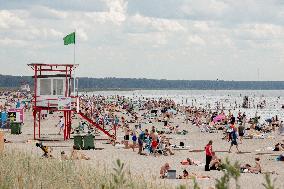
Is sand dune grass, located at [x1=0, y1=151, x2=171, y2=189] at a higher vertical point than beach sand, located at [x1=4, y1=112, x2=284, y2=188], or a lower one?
higher

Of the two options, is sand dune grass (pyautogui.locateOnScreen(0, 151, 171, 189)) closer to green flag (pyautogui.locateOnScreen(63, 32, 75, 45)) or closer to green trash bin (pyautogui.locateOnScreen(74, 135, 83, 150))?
green trash bin (pyautogui.locateOnScreen(74, 135, 83, 150))

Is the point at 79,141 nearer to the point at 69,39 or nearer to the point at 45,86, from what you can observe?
the point at 45,86

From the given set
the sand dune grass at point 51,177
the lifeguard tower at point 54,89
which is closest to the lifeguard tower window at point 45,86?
the lifeguard tower at point 54,89

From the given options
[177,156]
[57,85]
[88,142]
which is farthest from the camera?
[57,85]

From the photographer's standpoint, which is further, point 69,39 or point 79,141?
point 69,39

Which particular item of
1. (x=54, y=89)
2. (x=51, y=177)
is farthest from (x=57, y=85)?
(x=51, y=177)

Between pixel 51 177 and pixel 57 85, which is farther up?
pixel 57 85

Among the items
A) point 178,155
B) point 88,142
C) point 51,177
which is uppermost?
point 51,177

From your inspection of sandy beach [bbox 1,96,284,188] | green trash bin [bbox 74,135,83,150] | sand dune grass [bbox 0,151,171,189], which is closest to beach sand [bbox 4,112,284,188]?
sandy beach [bbox 1,96,284,188]

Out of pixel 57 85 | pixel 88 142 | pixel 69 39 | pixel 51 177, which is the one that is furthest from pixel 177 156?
pixel 51 177

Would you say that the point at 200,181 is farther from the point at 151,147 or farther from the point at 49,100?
the point at 49,100

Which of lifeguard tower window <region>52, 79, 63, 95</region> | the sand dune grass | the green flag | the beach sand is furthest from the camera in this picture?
the green flag

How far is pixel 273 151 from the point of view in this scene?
27078 mm

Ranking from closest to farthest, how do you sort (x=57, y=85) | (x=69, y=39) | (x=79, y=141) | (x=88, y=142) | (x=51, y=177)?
(x=51, y=177)
(x=79, y=141)
(x=88, y=142)
(x=57, y=85)
(x=69, y=39)
